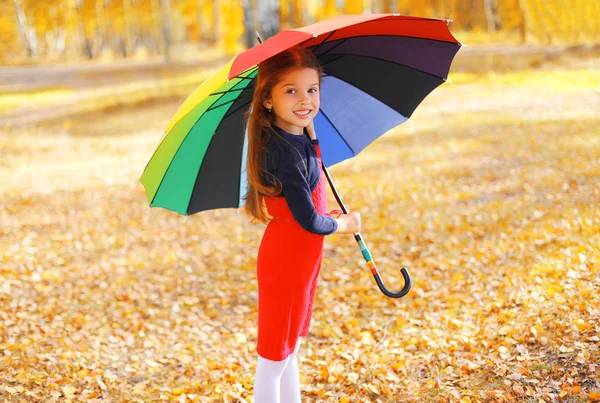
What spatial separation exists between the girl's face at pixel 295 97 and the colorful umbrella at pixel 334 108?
0.22 m

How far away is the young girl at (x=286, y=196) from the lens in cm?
251

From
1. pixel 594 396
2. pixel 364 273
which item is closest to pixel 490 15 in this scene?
pixel 364 273

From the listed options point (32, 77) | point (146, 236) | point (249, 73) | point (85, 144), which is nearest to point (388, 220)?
point (146, 236)

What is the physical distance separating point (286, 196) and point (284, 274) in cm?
38

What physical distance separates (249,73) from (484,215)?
501cm

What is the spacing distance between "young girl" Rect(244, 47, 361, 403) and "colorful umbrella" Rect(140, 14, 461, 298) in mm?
218

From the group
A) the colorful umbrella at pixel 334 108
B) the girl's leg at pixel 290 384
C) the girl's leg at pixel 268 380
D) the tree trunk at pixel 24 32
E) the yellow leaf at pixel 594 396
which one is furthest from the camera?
the tree trunk at pixel 24 32

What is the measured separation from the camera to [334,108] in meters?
3.35

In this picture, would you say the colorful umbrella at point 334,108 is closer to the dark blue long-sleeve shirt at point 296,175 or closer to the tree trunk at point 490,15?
the dark blue long-sleeve shirt at point 296,175

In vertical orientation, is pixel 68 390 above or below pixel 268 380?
below

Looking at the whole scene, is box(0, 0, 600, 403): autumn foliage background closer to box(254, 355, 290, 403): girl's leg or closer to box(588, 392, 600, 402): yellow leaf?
box(588, 392, 600, 402): yellow leaf

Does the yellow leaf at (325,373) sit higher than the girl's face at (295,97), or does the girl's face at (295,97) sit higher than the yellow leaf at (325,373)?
the girl's face at (295,97)

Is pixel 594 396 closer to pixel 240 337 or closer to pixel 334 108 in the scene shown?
pixel 334 108

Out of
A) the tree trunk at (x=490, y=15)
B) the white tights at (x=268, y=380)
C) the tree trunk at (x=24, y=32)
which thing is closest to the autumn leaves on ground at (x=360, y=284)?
the white tights at (x=268, y=380)
